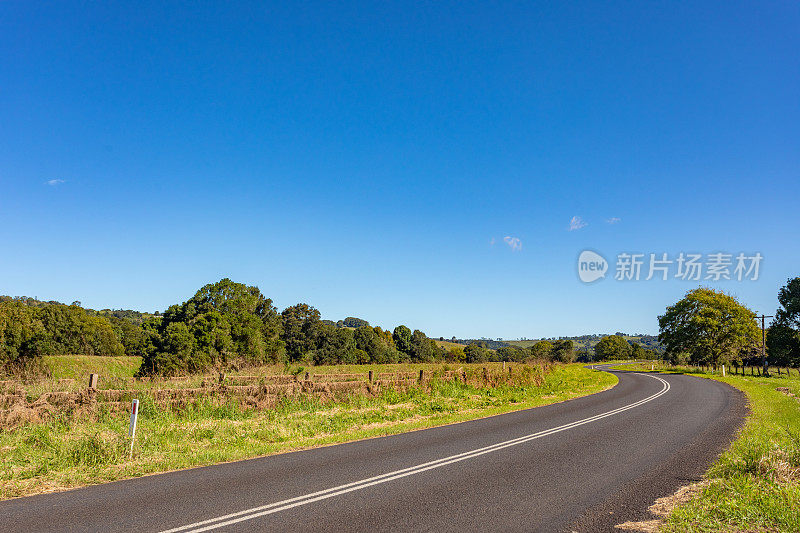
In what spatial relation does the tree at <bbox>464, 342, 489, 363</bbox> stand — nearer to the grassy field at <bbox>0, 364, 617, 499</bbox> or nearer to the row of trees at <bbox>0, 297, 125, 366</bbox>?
the row of trees at <bbox>0, 297, 125, 366</bbox>

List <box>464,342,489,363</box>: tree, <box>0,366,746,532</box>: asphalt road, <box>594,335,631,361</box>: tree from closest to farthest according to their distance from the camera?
1. <box>0,366,746,532</box>: asphalt road
2. <box>464,342,489,363</box>: tree
3. <box>594,335,631,361</box>: tree

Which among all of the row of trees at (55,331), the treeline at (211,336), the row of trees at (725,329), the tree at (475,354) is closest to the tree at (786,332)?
the row of trees at (725,329)

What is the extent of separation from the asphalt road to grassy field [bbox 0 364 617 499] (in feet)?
2.93

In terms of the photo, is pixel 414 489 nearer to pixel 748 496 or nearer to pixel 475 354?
pixel 748 496

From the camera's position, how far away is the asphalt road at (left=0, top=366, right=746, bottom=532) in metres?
6.13

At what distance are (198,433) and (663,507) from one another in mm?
11300

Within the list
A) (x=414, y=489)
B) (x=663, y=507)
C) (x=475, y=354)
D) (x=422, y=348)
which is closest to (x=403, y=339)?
(x=422, y=348)

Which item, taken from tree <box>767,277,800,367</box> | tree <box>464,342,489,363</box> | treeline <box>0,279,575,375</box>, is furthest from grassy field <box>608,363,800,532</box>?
tree <box>464,342,489,363</box>

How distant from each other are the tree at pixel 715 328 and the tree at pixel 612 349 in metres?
79.7

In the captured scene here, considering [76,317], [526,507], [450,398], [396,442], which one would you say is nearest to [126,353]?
[76,317]

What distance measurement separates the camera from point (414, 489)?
299 inches

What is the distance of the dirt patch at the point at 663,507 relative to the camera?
19.6ft

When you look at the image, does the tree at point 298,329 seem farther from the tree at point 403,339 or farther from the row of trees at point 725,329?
the row of trees at point 725,329

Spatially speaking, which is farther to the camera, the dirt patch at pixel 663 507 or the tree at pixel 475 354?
the tree at pixel 475 354
